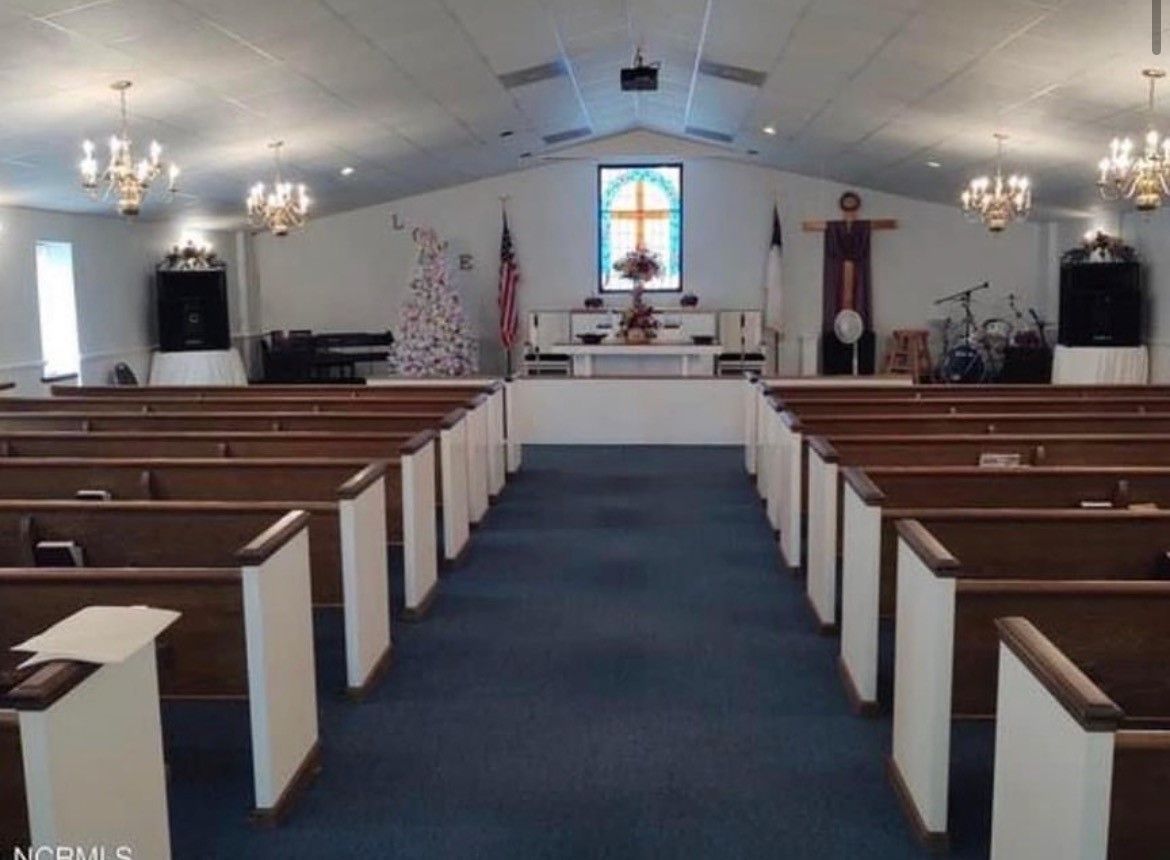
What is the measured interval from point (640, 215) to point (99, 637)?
13.3 metres

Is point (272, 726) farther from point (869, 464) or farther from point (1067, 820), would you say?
point (869, 464)

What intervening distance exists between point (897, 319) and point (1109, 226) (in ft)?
10.0

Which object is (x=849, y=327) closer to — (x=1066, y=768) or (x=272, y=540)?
(x=272, y=540)

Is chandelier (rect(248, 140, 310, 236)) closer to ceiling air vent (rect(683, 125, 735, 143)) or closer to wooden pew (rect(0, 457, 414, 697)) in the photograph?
wooden pew (rect(0, 457, 414, 697))

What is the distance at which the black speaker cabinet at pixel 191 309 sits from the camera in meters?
12.1

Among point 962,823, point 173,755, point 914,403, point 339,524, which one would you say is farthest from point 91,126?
point 962,823

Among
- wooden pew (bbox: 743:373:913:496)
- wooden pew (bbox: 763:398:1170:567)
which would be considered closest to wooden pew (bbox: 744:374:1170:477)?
wooden pew (bbox: 743:373:913:496)

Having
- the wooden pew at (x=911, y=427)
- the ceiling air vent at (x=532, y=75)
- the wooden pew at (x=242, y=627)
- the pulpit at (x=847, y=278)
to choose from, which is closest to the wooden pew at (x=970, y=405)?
the wooden pew at (x=911, y=427)

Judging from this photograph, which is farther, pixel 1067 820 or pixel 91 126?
pixel 91 126

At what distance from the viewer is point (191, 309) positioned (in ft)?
40.2

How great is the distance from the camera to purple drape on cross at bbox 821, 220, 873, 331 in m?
14.7

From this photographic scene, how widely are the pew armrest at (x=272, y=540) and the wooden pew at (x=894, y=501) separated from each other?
1.85m

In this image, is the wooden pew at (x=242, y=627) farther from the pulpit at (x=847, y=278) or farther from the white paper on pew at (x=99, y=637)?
the pulpit at (x=847, y=278)

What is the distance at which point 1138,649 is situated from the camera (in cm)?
286
